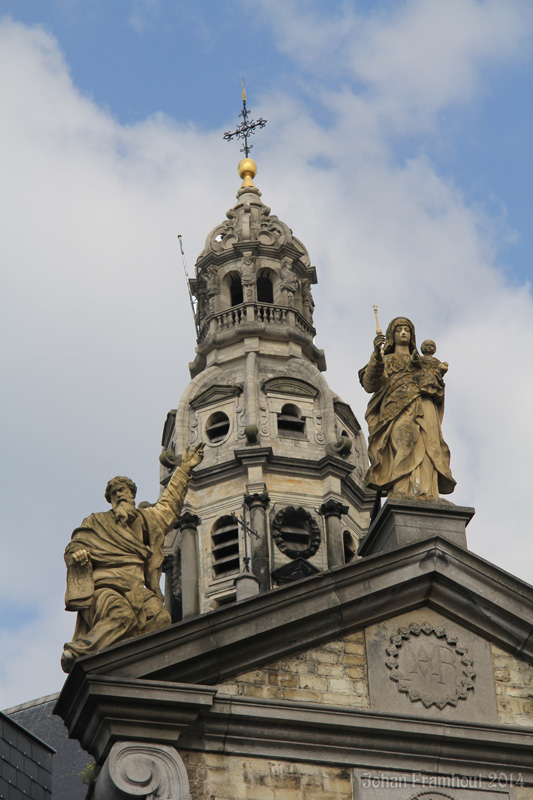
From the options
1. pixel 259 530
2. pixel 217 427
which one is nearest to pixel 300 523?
pixel 259 530

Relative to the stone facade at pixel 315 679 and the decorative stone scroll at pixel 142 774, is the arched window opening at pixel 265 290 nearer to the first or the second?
the stone facade at pixel 315 679

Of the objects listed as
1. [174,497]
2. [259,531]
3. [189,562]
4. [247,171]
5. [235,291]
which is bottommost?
[174,497]

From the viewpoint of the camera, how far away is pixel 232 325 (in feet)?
→ 167

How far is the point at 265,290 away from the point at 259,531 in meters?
11.2

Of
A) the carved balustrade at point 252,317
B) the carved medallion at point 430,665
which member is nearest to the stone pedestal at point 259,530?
the carved balustrade at point 252,317

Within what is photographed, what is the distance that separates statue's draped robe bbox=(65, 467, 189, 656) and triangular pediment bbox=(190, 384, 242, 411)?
28.7 m

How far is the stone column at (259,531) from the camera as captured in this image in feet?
142

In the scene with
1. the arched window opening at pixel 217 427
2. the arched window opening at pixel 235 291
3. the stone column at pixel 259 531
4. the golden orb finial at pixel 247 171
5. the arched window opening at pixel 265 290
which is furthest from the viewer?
the golden orb finial at pixel 247 171

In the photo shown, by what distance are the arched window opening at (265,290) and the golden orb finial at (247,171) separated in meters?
6.12

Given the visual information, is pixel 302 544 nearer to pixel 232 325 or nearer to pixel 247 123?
pixel 232 325

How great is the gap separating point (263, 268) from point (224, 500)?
9.71 m

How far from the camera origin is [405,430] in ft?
67.9

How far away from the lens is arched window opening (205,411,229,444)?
156 ft

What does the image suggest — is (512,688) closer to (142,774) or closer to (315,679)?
(315,679)
